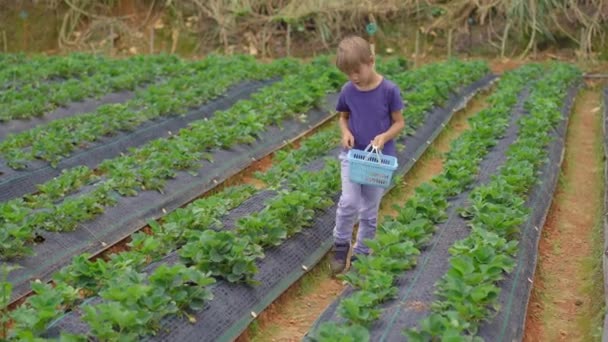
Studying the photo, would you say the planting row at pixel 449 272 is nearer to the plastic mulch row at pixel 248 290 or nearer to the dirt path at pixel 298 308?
the dirt path at pixel 298 308

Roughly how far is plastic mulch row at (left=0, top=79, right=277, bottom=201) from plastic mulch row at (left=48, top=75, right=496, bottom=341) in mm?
2232

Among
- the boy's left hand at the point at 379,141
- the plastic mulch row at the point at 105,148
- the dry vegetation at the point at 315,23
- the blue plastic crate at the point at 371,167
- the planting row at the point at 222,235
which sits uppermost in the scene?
the boy's left hand at the point at 379,141

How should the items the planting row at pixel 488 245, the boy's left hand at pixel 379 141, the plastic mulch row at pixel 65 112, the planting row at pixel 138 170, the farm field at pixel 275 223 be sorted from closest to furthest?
the planting row at pixel 488 245, the farm field at pixel 275 223, the boy's left hand at pixel 379 141, the planting row at pixel 138 170, the plastic mulch row at pixel 65 112

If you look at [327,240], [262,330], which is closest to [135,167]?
[327,240]

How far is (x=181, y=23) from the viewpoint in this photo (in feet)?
68.9

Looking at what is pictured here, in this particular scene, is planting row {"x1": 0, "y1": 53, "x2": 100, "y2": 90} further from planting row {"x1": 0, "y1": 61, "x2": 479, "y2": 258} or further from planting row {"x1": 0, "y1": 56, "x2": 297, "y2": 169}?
planting row {"x1": 0, "y1": 61, "x2": 479, "y2": 258}

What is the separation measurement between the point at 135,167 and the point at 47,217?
67.7 inches

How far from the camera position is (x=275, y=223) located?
569 centimetres

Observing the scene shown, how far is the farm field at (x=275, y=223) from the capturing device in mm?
4406

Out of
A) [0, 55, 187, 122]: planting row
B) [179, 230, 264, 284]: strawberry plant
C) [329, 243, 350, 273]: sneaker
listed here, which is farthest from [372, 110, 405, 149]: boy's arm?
[0, 55, 187, 122]: planting row

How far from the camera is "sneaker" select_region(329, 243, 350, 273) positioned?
5781 mm

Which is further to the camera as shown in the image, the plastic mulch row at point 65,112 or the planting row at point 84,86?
the planting row at point 84,86

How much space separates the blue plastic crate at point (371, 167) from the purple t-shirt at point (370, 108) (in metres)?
0.14

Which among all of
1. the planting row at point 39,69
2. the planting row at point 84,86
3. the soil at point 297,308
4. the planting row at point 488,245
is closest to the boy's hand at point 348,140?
the planting row at point 488,245
